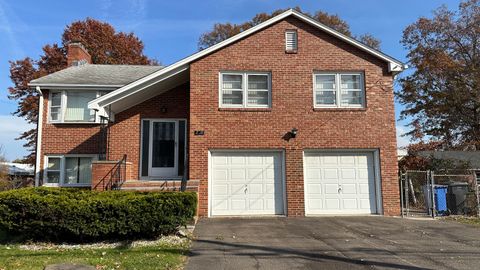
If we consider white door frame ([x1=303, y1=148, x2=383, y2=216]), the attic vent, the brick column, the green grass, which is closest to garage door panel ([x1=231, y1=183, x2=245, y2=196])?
the brick column

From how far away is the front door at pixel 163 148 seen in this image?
1513 centimetres

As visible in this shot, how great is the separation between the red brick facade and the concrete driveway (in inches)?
71.1

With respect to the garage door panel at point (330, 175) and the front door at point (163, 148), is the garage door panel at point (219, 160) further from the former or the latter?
the garage door panel at point (330, 175)

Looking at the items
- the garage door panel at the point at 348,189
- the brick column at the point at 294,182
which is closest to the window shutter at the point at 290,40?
the brick column at the point at 294,182

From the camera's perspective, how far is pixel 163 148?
15328 millimetres

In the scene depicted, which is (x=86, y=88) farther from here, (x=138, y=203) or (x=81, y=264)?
(x=81, y=264)

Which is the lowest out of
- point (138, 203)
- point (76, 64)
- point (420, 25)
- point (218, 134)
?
point (138, 203)

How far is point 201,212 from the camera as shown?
43.8 feet

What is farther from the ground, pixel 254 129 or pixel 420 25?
pixel 420 25

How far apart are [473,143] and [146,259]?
30.6 m

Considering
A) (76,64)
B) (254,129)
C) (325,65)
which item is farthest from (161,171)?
(76,64)

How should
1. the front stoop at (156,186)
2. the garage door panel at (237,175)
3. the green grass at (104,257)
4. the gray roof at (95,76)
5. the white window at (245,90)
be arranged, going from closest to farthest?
the green grass at (104,257) < the front stoop at (156,186) < the garage door panel at (237,175) < the white window at (245,90) < the gray roof at (95,76)

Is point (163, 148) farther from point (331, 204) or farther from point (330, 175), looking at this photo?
point (331, 204)

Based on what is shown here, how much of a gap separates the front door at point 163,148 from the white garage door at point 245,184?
80.2 inches
